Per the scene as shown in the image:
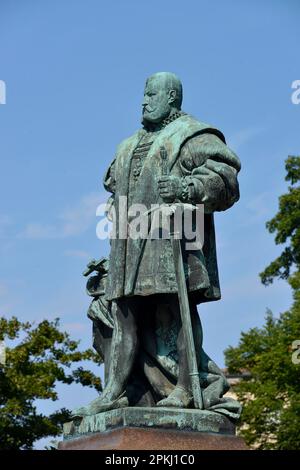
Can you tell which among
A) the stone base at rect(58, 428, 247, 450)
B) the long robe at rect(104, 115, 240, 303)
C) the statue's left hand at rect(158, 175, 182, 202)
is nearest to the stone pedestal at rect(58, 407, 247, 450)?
the stone base at rect(58, 428, 247, 450)

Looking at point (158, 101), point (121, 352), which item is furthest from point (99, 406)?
point (158, 101)

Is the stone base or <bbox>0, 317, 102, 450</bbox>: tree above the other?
<bbox>0, 317, 102, 450</bbox>: tree

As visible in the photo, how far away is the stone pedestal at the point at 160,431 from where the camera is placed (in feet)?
34.6

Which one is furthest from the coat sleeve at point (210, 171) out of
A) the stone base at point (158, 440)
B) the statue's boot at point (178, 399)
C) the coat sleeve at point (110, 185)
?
the stone base at point (158, 440)

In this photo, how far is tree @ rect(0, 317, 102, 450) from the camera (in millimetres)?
29562

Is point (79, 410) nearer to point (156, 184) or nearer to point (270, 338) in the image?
point (156, 184)

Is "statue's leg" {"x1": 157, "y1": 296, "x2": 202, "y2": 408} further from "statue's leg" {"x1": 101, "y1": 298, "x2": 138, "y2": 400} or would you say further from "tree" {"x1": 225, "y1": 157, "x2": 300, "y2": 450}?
"tree" {"x1": 225, "y1": 157, "x2": 300, "y2": 450}

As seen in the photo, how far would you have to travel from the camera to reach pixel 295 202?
4100cm

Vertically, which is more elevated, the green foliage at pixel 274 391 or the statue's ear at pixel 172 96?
the green foliage at pixel 274 391

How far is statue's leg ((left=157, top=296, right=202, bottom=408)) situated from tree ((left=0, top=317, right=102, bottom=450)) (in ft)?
59.8

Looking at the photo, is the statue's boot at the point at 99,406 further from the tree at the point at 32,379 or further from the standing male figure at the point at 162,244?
the tree at the point at 32,379

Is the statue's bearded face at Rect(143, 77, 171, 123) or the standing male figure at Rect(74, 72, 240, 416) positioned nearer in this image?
the standing male figure at Rect(74, 72, 240, 416)

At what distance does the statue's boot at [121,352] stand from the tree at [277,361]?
25.3 m
